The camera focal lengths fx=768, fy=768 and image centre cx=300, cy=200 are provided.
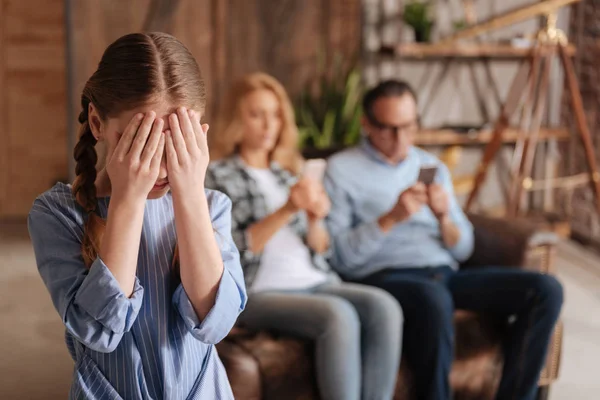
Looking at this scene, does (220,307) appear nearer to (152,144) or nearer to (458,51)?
(152,144)

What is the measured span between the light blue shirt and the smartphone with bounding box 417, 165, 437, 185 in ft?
0.60

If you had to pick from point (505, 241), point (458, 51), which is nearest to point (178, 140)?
point (505, 241)

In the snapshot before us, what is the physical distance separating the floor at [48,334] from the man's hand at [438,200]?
804mm

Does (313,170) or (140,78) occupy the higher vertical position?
(140,78)

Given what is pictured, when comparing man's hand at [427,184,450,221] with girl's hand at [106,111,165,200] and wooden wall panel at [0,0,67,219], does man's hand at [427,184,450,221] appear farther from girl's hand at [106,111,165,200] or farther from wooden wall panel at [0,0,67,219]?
wooden wall panel at [0,0,67,219]

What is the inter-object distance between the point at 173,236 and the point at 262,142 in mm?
1134

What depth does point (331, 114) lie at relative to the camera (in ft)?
14.8

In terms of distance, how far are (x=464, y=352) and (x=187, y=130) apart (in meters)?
1.45

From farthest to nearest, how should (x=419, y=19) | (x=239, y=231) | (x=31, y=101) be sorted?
(x=31, y=101), (x=419, y=19), (x=239, y=231)

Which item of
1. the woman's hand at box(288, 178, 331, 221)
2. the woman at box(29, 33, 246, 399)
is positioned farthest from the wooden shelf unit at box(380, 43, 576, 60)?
the woman at box(29, 33, 246, 399)

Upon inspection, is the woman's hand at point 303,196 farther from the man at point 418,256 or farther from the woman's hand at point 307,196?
the man at point 418,256

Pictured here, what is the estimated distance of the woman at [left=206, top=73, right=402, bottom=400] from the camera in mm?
1942

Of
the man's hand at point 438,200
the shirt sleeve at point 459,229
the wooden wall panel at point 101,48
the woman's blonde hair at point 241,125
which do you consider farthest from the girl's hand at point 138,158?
the wooden wall panel at point 101,48

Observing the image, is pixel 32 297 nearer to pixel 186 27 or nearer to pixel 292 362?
pixel 186 27
